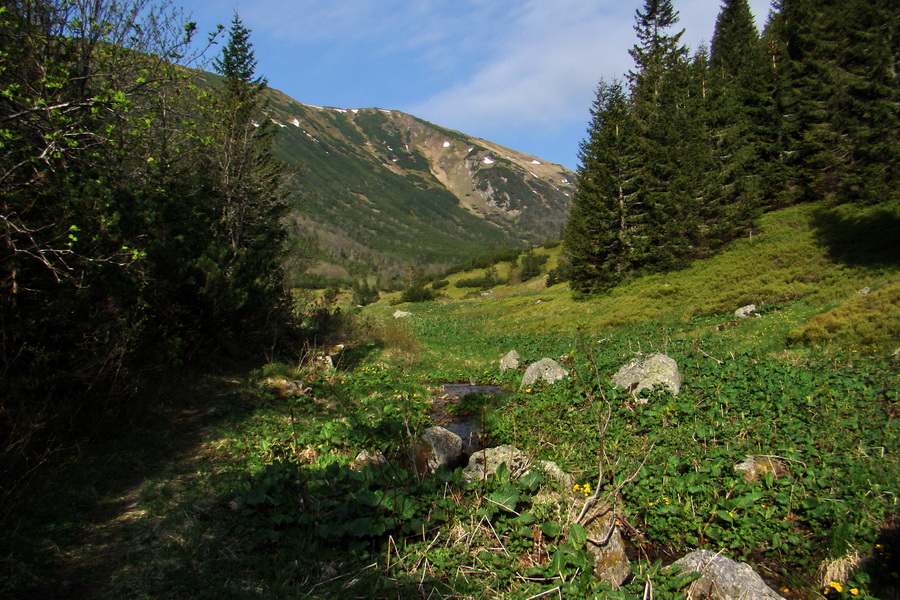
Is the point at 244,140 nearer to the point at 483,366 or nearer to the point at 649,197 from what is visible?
the point at 483,366

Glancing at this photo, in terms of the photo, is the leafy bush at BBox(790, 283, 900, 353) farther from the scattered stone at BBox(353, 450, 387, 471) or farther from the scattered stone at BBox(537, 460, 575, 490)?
the scattered stone at BBox(353, 450, 387, 471)

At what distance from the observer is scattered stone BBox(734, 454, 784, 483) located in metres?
5.79

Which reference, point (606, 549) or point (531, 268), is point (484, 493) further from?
point (531, 268)

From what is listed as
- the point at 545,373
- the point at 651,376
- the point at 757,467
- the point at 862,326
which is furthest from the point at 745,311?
the point at 757,467

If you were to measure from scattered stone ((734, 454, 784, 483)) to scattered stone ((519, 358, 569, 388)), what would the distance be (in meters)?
5.27

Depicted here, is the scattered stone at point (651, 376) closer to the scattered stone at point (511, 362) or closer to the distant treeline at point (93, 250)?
the scattered stone at point (511, 362)

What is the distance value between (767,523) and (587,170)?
117 ft

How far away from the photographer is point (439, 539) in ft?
14.0

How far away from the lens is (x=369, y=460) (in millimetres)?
5738

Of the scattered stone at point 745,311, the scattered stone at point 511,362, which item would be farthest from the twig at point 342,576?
the scattered stone at point 745,311

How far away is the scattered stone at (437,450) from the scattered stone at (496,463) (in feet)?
1.42

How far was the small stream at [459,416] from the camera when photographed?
836 cm

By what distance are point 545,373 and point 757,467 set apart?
595 centimetres

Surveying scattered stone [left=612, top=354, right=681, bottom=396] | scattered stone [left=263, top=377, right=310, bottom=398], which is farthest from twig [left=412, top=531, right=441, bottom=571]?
scattered stone [left=612, top=354, right=681, bottom=396]
